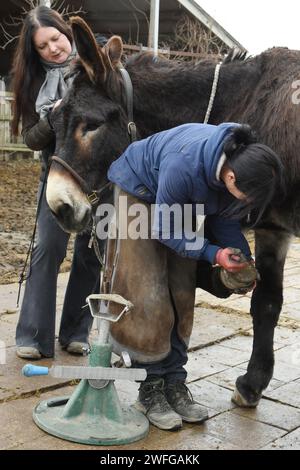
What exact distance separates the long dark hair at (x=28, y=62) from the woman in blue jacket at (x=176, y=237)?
962 millimetres

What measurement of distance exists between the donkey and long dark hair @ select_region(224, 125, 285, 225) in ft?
0.87

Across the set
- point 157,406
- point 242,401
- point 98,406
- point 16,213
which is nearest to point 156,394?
point 157,406

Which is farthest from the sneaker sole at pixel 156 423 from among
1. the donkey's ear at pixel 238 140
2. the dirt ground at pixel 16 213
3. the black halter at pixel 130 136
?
the dirt ground at pixel 16 213

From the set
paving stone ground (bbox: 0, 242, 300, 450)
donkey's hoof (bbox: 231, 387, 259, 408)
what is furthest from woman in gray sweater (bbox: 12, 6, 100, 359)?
donkey's hoof (bbox: 231, 387, 259, 408)

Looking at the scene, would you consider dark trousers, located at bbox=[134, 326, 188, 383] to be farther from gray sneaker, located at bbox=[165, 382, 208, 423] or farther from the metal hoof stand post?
the metal hoof stand post

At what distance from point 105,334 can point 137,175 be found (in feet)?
2.28

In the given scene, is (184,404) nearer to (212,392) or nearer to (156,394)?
(156,394)

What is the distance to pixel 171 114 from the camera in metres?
2.92

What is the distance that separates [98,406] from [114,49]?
1.67m

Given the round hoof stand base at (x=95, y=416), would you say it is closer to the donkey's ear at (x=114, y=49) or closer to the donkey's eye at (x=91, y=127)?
the donkey's eye at (x=91, y=127)

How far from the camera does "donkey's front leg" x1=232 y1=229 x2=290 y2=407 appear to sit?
3.00m

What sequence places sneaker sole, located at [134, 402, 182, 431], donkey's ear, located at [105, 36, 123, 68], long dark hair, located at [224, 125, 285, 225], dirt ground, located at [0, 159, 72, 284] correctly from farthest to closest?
dirt ground, located at [0, 159, 72, 284], donkey's ear, located at [105, 36, 123, 68], sneaker sole, located at [134, 402, 182, 431], long dark hair, located at [224, 125, 285, 225]

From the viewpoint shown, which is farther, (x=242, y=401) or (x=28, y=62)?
(x=28, y=62)
